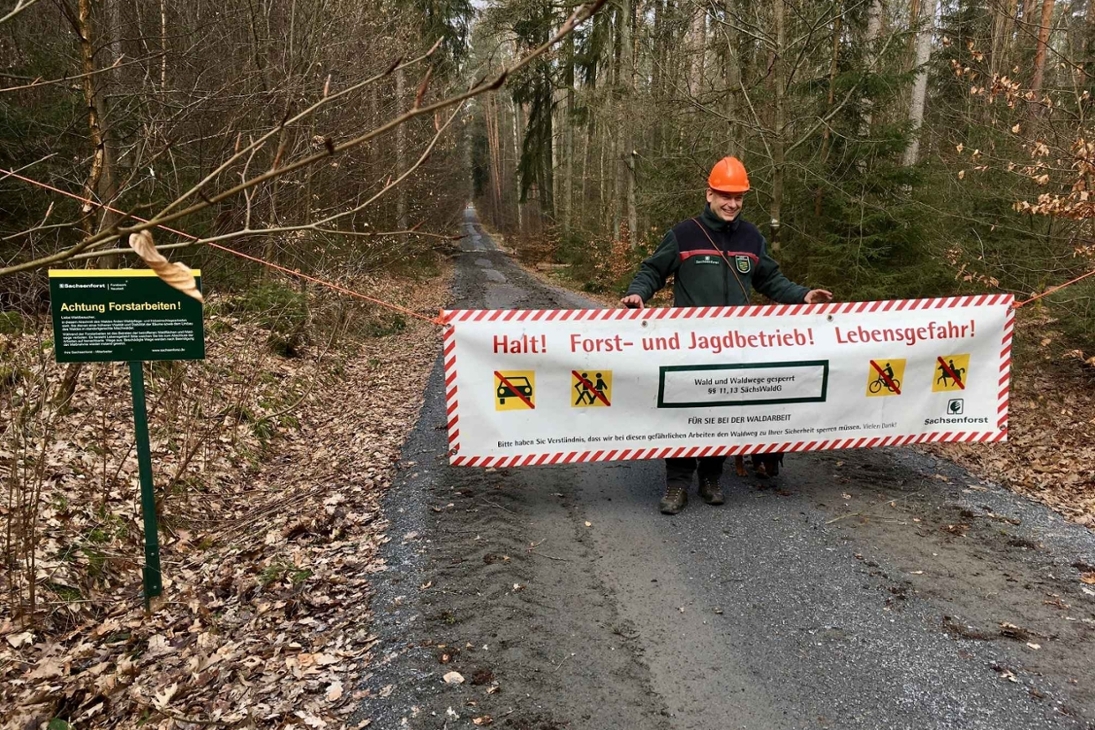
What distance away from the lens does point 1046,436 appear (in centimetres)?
742

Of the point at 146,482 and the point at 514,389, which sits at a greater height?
the point at 514,389

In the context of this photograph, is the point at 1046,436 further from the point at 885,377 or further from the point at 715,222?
the point at 715,222

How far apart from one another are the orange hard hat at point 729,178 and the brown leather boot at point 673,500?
236cm

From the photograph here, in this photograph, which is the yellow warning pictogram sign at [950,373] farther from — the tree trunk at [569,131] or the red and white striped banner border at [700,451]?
the tree trunk at [569,131]

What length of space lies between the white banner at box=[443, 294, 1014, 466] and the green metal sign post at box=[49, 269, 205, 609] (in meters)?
1.89

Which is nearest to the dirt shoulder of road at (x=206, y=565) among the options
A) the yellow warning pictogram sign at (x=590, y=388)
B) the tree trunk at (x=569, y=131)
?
the yellow warning pictogram sign at (x=590, y=388)

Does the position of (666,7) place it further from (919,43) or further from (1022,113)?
(1022,113)

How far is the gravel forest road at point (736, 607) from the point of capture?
3.25m

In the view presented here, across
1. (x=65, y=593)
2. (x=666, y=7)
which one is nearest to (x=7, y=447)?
(x=65, y=593)

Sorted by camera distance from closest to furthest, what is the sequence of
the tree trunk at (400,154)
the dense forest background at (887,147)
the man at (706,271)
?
the man at (706,271), the dense forest background at (887,147), the tree trunk at (400,154)

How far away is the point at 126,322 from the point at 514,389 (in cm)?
265

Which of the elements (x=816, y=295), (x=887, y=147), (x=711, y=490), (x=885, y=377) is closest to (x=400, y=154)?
(x=887, y=147)

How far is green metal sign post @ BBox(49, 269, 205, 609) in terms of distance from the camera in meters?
3.78

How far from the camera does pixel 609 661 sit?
3613 mm
